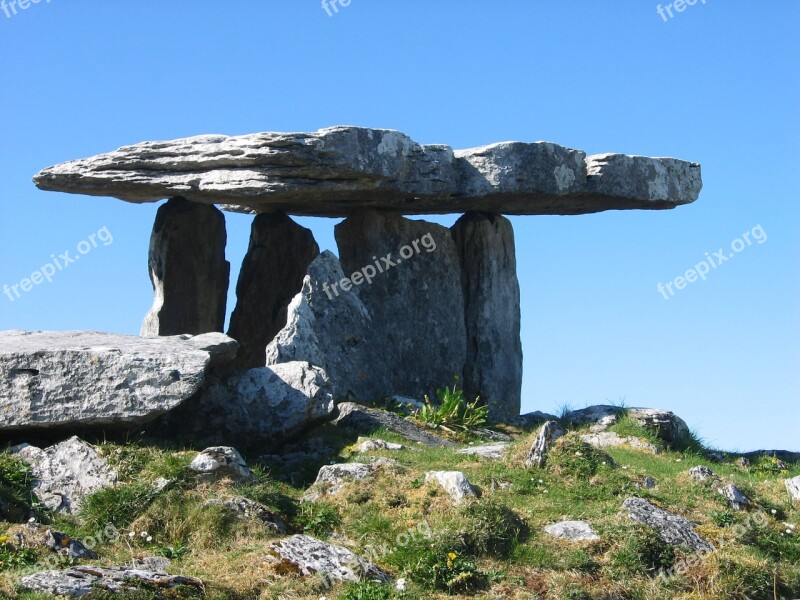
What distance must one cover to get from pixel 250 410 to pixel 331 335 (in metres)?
3.94

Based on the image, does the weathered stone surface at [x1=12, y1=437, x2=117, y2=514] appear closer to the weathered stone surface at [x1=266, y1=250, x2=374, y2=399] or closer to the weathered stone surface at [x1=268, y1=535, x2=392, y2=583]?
the weathered stone surface at [x1=268, y1=535, x2=392, y2=583]

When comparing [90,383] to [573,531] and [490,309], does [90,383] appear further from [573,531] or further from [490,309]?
[490,309]

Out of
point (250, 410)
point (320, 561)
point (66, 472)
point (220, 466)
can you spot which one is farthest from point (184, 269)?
point (320, 561)

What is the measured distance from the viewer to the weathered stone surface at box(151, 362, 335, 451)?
50.7ft

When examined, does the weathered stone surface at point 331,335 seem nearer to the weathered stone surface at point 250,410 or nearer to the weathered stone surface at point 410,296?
the weathered stone surface at point 410,296

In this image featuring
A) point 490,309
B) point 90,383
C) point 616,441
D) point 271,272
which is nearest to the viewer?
point 90,383

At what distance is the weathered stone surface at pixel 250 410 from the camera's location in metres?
15.5

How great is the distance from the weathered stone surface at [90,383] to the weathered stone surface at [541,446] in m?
4.00

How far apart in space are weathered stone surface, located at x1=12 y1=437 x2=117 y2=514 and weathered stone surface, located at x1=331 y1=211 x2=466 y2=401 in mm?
8253

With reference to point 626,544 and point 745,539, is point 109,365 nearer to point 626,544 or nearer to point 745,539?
point 626,544

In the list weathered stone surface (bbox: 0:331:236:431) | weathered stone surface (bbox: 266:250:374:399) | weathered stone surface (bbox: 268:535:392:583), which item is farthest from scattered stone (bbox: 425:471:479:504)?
weathered stone surface (bbox: 266:250:374:399)

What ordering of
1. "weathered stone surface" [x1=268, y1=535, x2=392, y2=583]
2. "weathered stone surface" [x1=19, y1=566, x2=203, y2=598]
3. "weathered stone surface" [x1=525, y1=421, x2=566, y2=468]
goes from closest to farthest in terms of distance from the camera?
"weathered stone surface" [x1=19, y1=566, x2=203, y2=598]
"weathered stone surface" [x1=268, y1=535, x2=392, y2=583]
"weathered stone surface" [x1=525, y1=421, x2=566, y2=468]

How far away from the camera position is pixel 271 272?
914 inches

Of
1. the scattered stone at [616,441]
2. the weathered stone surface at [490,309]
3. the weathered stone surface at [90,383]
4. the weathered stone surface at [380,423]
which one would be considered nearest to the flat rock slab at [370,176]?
the weathered stone surface at [490,309]
